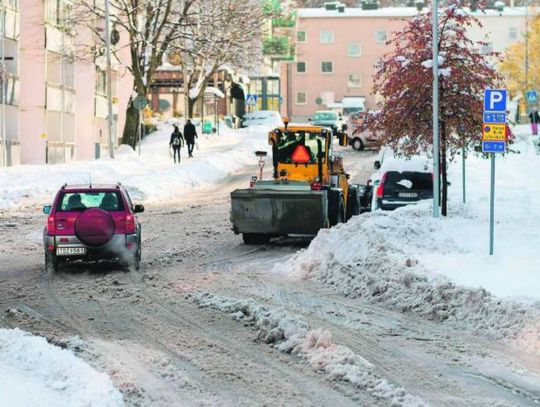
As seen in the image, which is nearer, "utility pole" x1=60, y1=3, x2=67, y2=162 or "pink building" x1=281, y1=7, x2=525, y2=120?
"utility pole" x1=60, y1=3, x2=67, y2=162

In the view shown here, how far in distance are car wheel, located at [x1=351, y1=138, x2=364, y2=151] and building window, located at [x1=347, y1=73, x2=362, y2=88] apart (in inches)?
2427

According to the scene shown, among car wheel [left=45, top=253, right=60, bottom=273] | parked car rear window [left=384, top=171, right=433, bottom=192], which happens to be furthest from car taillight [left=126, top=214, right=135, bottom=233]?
parked car rear window [left=384, top=171, right=433, bottom=192]

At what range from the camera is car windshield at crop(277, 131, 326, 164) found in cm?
2334

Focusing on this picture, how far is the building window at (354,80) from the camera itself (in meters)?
117

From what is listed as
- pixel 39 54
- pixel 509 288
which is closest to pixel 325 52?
pixel 39 54

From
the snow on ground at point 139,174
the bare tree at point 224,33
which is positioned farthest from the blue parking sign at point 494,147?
the bare tree at point 224,33

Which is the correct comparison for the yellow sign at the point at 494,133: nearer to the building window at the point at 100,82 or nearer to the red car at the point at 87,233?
the red car at the point at 87,233

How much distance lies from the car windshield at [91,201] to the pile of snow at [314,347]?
154 inches

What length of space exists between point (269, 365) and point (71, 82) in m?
43.0

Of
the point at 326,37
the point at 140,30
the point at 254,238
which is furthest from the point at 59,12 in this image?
the point at 326,37

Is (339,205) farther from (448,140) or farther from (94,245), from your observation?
(94,245)

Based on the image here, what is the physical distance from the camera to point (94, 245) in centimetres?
1720

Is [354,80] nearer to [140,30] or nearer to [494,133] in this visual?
[140,30]

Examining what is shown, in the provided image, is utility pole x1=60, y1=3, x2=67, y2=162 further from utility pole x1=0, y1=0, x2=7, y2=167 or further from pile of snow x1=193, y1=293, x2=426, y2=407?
pile of snow x1=193, y1=293, x2=426, y2=407
